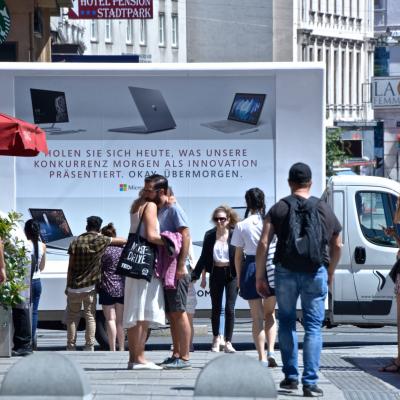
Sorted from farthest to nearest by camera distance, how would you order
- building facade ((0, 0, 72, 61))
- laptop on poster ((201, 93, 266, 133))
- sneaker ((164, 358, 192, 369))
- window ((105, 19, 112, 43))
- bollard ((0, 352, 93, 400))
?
1. window ((105, 19, 112, 43))
2. building facade ((0, 0, 72, 61))
3. laptop on poster ((201, 93, 266, 133))
4. sneaker ((164, 358, 192, 369))
5. bollard ((0, 352, 93, 400))

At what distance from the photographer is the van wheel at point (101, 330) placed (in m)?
17.1

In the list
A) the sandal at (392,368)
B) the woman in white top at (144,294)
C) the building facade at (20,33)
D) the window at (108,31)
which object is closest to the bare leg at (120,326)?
the woman in white top at (144,294)

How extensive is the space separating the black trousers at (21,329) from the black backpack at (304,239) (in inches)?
173

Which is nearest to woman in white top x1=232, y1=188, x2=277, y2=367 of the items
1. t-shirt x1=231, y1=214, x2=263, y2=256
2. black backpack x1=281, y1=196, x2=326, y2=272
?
t-shirt x1=231, y1=214, x2=263, y2=256

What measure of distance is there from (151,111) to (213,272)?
212 cm

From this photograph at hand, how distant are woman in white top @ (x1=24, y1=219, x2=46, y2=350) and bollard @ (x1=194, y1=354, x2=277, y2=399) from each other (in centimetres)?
844

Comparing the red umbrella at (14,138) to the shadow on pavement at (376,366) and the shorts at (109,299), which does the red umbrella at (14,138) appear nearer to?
the shorts at (109,299)

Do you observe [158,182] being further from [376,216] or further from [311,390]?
[376,216]

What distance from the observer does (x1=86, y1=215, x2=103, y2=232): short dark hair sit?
53.6 ft

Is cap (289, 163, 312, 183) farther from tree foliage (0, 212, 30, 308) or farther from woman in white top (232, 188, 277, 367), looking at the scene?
tree foliage (0, 212, 30, 308)

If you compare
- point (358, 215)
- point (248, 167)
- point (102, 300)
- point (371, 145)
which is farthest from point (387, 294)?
point (371, 145)

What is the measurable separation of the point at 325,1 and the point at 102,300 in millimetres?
65803

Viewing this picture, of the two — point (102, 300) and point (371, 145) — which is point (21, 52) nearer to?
point (102, 300)

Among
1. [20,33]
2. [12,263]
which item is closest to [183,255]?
[12,263]
